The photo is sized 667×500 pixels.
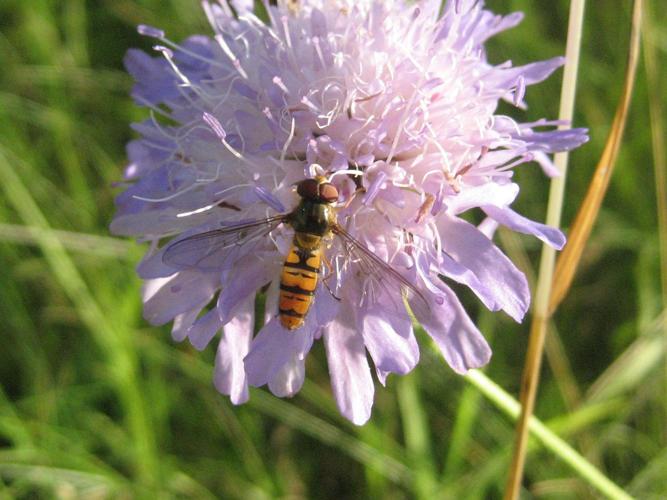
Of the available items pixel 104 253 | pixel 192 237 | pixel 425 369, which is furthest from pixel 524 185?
pixel 192 237

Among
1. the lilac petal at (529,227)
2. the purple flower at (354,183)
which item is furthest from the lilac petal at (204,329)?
the lilac petal at (529,227)

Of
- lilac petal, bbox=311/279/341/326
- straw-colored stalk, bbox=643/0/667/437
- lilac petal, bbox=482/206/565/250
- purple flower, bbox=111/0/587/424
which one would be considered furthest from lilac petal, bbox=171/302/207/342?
straw-colored stalk, bbox=643/0/667/437

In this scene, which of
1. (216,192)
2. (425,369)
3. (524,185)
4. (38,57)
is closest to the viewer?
(216,192)

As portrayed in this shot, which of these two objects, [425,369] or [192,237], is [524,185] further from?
[192,237]

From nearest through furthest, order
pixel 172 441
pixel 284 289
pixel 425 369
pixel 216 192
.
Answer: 1. pixel 284 289
2. pixel 216 192
3. pixel 425 369
4. pixel 172 441

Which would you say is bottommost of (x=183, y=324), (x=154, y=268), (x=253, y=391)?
(x=253, y=391)

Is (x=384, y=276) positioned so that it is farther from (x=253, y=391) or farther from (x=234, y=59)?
(x=253, y=391)

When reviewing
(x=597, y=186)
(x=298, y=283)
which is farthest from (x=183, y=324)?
(x=597, y=186)
